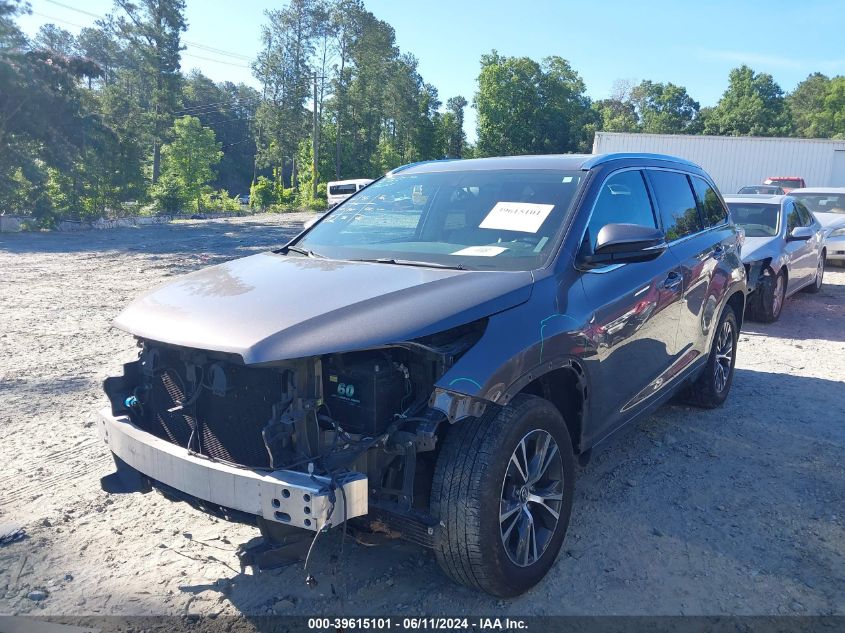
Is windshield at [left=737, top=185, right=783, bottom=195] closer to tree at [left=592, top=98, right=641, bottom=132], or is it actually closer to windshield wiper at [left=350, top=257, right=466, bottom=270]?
windshield wiper at [left=350, top=257, right=466, bottom=270]

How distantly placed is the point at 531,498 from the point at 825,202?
48.1ft

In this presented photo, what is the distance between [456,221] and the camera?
12.4 feet

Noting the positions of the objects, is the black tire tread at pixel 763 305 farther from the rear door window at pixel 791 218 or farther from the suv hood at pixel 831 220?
the suv hood at pixel 831 220

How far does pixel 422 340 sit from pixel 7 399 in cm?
→ 437

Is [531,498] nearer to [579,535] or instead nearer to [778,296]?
[579,535]

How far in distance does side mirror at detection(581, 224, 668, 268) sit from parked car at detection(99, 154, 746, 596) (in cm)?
1

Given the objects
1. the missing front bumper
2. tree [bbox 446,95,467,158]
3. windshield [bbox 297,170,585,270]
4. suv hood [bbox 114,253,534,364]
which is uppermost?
tree [bbox 446,95,467,158]

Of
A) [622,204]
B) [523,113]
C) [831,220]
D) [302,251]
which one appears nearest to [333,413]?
[302,251]

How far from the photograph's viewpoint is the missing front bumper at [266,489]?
2293mm

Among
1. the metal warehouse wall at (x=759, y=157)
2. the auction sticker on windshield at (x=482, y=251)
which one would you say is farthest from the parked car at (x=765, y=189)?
the auction sticker on windshield at (x=482, y=251)

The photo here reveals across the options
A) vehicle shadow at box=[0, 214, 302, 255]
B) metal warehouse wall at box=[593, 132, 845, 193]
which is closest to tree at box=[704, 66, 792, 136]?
metal warehouse wall at box=[593, 132, 845, 193]

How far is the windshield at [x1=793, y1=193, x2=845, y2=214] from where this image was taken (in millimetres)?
14195

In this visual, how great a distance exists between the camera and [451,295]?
9.09 feet

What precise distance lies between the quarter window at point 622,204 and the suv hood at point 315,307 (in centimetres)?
76
